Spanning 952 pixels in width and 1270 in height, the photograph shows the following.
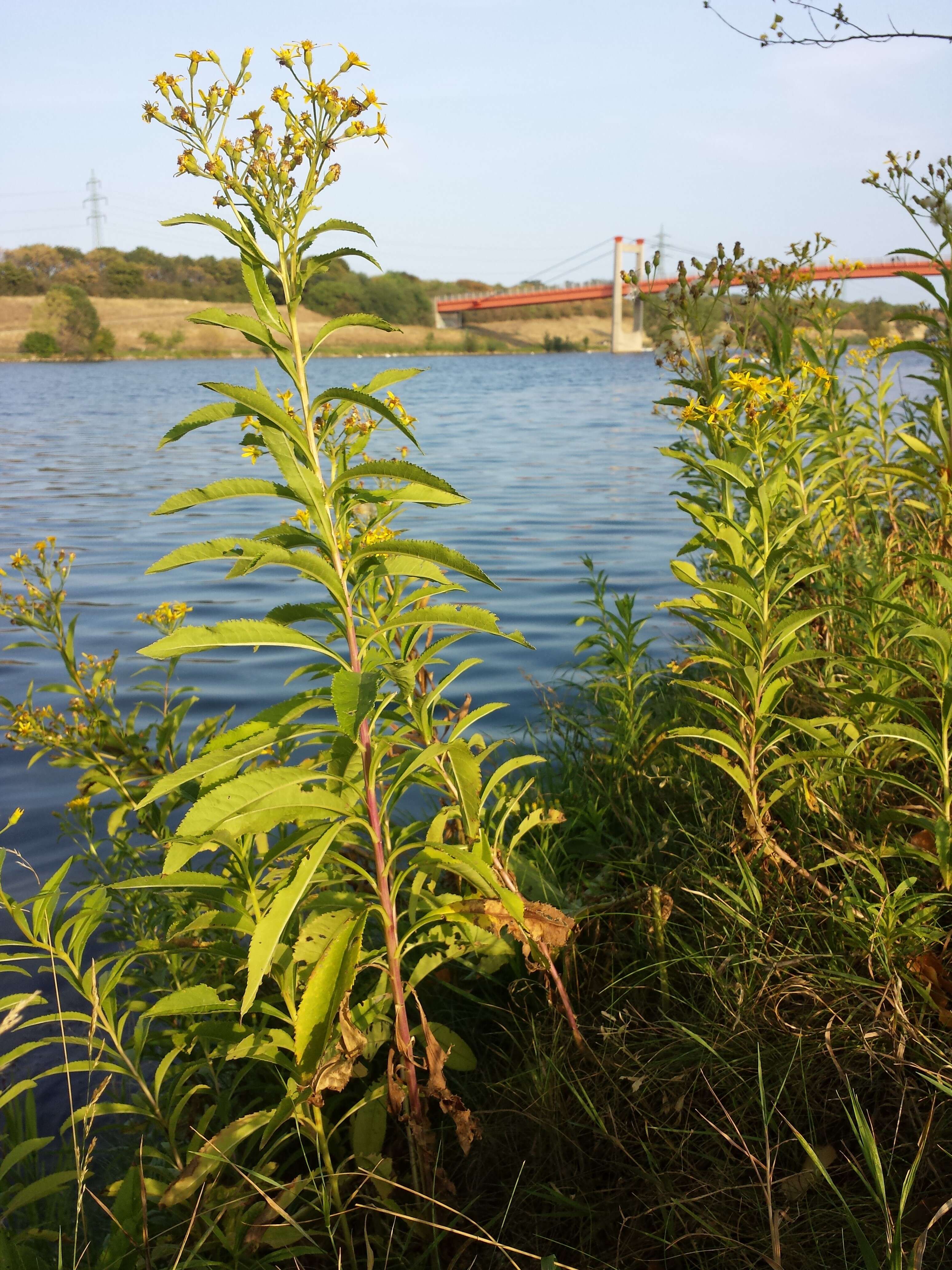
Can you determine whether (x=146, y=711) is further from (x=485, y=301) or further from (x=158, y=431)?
(x=485, y=301)

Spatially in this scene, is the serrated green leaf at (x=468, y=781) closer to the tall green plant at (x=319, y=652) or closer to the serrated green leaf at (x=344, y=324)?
the tall green plant at (x=319, y=652)

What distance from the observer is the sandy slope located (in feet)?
221

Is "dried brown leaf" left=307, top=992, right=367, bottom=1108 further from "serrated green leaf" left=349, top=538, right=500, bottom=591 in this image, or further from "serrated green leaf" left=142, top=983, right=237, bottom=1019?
"serrated green leaf" left=349, top=538, right=500, bottom=591

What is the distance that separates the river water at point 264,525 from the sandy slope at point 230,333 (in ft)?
140

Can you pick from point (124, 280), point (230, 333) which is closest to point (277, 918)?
point (230, 333)

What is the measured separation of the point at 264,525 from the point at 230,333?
6596 centimetres

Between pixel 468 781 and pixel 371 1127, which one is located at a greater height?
pixel 468 781

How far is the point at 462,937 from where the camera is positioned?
214 centimetres

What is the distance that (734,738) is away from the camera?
223cm

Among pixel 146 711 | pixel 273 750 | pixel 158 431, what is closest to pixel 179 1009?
pixel 273 750

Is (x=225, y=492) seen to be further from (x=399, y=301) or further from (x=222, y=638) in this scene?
(x=399, y=301)

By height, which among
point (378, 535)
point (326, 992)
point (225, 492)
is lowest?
point (326, 992)

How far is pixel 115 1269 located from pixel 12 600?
79.6 inches

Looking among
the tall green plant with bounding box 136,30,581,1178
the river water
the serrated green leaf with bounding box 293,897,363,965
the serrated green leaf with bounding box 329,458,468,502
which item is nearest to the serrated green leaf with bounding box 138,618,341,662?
the tall green plant with bounding box 136,30,581,1178
